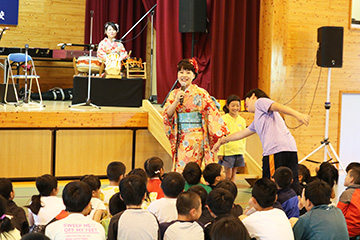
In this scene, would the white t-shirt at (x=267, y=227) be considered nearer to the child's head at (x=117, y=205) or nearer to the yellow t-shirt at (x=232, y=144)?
the child's head at (x=117, y=205)

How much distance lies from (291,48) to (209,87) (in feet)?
4.30

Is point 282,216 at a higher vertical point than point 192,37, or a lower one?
lower

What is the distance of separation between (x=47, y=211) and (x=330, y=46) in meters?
5.15

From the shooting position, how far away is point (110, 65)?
7605mm

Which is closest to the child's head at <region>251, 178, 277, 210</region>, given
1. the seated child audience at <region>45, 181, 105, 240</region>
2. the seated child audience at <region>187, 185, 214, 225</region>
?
the seated child audience at <region>187, 185, 214, 225</region>

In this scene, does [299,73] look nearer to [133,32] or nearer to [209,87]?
[209,87]

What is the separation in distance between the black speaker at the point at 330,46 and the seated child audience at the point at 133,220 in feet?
16.4

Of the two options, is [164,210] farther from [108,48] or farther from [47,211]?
[108,48]

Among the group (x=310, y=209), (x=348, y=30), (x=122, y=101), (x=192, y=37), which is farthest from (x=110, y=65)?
(x=310, y=209)

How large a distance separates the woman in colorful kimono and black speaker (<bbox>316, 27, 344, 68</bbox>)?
3.01 meters

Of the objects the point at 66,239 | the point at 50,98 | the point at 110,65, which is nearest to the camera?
the point at 66,239

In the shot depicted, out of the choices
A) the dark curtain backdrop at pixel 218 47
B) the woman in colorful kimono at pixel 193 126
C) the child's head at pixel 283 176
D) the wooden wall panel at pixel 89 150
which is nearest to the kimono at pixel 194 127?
the woman in colorful kimono at pixel 193 126

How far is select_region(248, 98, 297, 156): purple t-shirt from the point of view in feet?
14.5

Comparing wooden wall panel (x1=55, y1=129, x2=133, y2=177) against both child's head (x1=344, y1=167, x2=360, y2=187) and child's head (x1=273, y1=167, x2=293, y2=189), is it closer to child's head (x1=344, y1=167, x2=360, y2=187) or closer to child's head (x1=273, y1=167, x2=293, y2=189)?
child's head (x1=273, y1=167, x2=293, y2=189)
